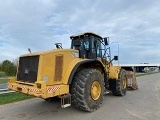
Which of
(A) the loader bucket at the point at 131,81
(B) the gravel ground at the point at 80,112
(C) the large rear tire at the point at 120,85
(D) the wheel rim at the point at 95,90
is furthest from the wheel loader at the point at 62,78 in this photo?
(A) the loader bucket at the point at 131,81

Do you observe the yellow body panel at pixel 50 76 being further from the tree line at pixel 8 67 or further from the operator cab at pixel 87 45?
the tree line at pixel 8 67

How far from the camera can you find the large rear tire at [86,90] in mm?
7109

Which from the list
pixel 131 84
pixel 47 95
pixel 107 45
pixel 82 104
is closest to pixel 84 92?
pixel 82 104

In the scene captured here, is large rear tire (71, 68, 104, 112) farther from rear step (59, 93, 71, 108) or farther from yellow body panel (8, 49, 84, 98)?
yellow body panel (8, 49, 84, 98)

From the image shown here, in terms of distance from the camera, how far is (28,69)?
715 centimetres

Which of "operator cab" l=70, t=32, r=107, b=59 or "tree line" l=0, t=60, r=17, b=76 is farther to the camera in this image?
"tree line" l=0, t=60, r=17, b=76

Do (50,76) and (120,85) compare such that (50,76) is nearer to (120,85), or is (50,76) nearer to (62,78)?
(62,78)

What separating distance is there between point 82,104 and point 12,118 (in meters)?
2.32

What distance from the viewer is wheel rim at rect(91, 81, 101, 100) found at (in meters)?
7.67

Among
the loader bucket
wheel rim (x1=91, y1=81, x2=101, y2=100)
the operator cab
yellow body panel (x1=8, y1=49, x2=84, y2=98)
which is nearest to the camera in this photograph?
yellow body panel (x1=8, y1=49, x2=84, y2=98)

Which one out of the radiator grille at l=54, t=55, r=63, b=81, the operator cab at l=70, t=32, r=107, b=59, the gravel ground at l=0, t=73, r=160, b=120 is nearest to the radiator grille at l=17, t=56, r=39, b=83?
the radiator grille at l=54, t=55, r=63, b=81

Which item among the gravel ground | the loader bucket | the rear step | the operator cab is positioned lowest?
the gravel ground

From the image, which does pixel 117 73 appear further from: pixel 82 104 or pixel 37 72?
pixel 37 72

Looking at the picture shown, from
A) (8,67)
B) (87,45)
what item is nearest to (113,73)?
(87,45)
